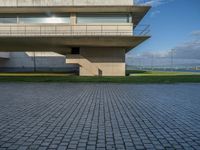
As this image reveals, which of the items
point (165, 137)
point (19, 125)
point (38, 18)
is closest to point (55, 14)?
point (38, 18)

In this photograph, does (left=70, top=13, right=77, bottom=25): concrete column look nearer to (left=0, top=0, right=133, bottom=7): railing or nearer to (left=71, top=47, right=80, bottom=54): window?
(left=0, top=0, right=133, bottom=7): railing

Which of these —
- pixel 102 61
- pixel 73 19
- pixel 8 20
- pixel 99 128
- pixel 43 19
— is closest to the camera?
pixel 99 128

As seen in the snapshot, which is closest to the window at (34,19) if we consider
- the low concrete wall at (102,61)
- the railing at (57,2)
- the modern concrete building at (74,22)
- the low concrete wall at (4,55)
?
the modern concrete building at (74,22)

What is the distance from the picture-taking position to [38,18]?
24.9 metres

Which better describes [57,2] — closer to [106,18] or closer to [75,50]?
[106,18]

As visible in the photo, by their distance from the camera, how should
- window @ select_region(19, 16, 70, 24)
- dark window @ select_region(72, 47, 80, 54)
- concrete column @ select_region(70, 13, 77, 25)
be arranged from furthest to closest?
dark window @ select_region(72, 47, 80, 54)
window @ select_region(19, 16, 70, 24)
concrete column @ select_region(70, 13, 77, 25)

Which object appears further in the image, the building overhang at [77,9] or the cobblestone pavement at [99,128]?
the building overhang at [77,9]

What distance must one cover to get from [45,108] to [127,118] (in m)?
3.30

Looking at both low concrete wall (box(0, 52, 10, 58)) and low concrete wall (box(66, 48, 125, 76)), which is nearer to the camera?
low concrete wall (box(66, 48, 125, 76))

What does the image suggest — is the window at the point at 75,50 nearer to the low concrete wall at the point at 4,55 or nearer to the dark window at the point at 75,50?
the dark window at the point at 75,50

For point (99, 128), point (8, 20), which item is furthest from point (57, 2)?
point (99, 128)

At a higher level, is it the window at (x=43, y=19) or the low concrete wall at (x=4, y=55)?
the window at (x=43, y=19)

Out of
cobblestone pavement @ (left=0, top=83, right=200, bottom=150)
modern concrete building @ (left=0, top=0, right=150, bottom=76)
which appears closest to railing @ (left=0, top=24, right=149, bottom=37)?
modern concrete building @ (left=0, top=0, right=150, bottom=76)

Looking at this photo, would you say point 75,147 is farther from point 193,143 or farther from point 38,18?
point 38,18
